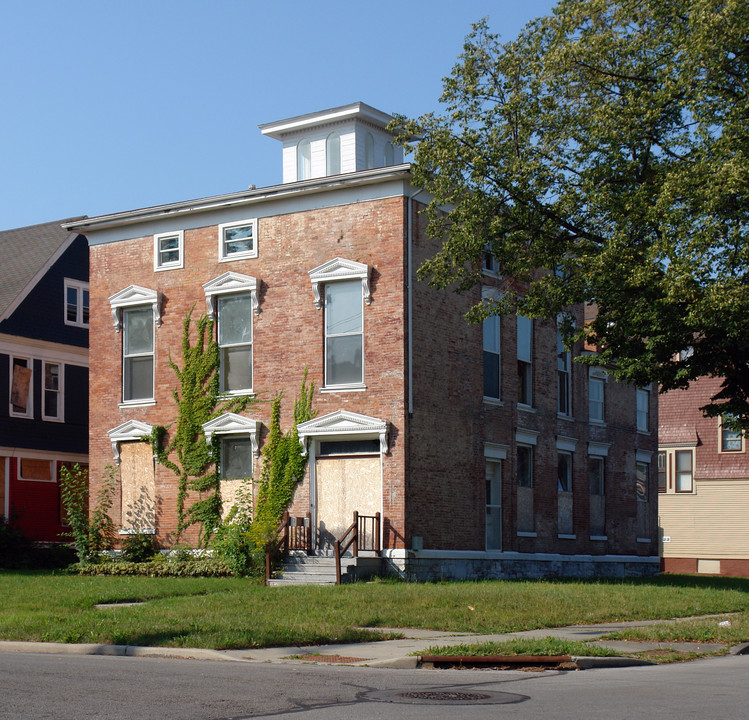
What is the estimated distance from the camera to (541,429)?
29.7m

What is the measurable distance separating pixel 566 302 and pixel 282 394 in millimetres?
7556

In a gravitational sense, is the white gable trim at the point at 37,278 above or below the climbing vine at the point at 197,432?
above

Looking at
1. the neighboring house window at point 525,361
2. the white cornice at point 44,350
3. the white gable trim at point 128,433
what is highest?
the white cornice at point 44,350

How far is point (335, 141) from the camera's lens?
32.7 metres

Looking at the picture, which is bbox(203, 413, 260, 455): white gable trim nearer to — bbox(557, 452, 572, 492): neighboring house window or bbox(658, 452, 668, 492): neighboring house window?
bbox(557, 452, 572, 492): neighboring house window

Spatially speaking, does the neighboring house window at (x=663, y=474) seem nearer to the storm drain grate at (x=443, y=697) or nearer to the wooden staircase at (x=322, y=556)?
the wooden staircase at (x=322, y=556)

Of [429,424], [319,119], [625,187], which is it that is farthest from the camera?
[319,119]

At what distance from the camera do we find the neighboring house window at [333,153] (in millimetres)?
32594

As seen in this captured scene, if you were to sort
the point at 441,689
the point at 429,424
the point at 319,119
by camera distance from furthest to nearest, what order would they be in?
1. the point at 319,119
2. the point at 429,424
3. the point at 441,689

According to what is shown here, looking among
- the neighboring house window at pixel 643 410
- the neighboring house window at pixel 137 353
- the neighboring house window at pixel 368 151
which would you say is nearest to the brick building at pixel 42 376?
the neighboring house window at pixel 137 353

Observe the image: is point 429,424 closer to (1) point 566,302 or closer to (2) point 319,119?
(1) point 566,302

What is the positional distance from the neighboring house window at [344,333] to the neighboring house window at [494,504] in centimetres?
459

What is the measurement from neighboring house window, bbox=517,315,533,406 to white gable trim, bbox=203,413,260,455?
7436mm

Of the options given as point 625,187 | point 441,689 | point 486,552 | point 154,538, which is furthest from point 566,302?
point 441,689
